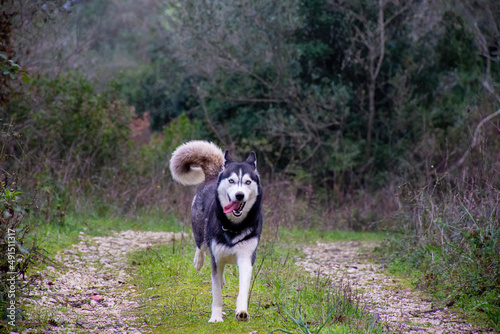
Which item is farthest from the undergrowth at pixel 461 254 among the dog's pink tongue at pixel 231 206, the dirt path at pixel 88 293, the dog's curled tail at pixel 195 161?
the dirt path at pixel 88 293

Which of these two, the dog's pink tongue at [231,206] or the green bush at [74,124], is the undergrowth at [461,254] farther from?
the green bush at [74,124]

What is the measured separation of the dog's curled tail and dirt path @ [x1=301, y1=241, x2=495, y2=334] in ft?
6.52

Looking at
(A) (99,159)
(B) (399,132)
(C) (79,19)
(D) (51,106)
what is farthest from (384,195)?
(C) (79,19)

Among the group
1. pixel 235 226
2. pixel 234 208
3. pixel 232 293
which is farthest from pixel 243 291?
pixel 232 293

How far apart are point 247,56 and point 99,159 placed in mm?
5303

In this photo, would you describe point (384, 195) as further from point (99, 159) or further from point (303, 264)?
point (99, 159)

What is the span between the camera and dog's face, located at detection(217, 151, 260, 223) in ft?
17.1

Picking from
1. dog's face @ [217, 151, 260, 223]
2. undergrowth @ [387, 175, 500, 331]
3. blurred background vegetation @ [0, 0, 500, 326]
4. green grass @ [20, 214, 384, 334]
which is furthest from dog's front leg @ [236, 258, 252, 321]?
blurred background vegetation @ [0, 0, 500, 326]

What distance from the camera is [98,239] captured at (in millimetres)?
9016

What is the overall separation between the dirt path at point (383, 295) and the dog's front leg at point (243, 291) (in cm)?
131

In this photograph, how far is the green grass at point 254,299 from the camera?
16.4 ft

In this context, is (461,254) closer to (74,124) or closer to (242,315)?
(242,315)

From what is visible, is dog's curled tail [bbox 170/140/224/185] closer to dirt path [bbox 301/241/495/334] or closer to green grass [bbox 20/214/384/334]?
green grass [bbox 20/214/384/334]

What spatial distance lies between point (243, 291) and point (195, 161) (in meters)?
2.42
